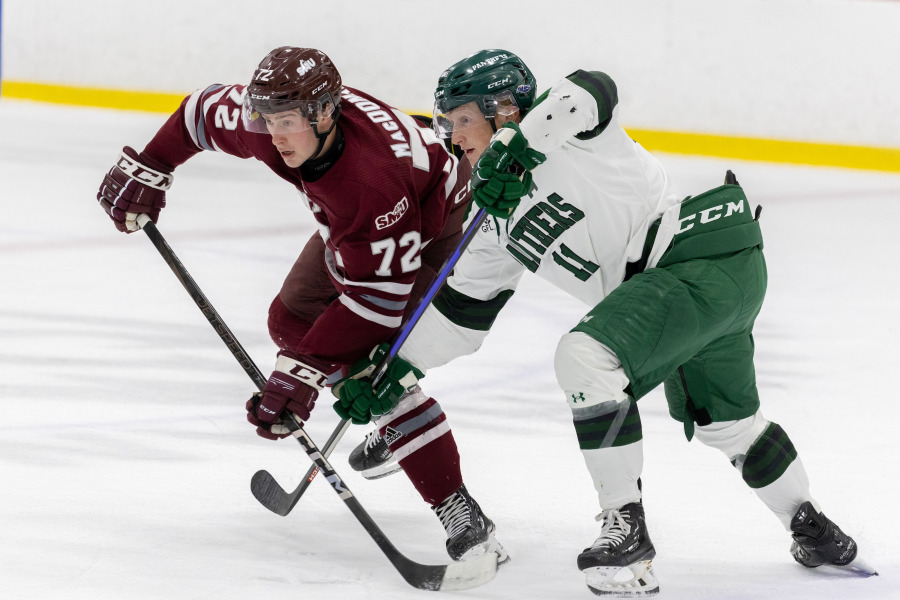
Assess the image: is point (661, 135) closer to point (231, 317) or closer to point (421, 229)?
point (231, 317)

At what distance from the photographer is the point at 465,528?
7.80 feet

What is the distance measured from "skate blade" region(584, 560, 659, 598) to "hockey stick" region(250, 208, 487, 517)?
584mm

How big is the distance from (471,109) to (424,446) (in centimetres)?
65

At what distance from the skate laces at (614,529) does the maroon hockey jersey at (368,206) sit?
57cm

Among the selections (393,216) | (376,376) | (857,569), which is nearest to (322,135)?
(393,216)

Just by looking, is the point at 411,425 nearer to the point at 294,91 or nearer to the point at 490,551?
the point at 490,551

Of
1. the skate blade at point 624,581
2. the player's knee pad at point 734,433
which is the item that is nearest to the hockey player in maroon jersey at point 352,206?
the skate blade at point 624,581

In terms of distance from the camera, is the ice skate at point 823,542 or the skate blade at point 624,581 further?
the ice skate at point 823,542

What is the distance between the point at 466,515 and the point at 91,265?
8.92 ft

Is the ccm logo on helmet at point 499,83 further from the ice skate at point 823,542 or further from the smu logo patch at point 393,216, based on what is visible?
the ice skate at point 823,542

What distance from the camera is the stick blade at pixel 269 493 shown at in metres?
2.54

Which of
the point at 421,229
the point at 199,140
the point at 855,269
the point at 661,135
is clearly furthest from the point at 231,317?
the point at 661,135

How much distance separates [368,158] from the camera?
7.45ft

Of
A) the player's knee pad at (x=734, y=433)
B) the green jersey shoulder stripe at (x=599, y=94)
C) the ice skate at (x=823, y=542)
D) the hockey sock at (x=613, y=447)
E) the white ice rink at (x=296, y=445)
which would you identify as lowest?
the white ice rink at (x=296, y=445)
